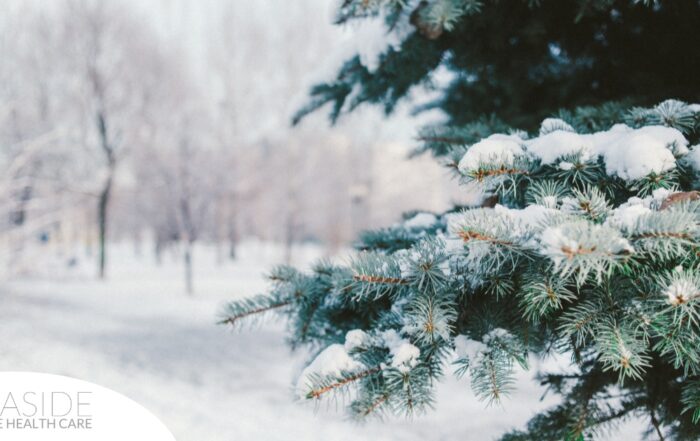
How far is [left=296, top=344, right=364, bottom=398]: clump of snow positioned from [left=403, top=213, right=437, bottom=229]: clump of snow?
707 mm

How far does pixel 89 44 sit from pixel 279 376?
12591 millimetres

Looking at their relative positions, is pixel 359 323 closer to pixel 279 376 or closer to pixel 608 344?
pixel 608 344

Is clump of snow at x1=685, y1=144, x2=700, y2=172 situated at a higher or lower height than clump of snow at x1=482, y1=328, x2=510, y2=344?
higher

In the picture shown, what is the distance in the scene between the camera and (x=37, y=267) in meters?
4.18

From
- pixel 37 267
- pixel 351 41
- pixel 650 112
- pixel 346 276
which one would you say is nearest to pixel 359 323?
pixel 346 276

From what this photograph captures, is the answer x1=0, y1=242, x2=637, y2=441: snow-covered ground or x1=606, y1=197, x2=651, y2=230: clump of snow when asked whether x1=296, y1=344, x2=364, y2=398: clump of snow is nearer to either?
x1=0, y1=242, x2=637, y2=441: snow-covered ground

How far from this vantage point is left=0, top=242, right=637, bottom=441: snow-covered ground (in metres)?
2.94

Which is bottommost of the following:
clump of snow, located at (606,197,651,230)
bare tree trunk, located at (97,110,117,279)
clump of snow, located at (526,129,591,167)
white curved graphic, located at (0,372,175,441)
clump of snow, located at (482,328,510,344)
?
white curved graphic, located at (0,372,175,441)

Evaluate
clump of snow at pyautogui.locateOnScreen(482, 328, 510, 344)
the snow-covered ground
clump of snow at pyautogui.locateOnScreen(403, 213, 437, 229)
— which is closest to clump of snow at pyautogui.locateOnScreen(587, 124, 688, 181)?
clump of snow at pyautogui.locateOnScreen(482, 328, 510, 344)

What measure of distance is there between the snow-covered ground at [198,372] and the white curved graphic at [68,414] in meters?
0.80

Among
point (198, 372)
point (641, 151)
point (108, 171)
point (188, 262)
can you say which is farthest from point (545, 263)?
point (108, 171)

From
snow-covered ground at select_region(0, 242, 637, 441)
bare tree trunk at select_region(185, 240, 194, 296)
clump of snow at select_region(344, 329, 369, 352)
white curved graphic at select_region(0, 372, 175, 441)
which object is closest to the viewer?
clump of snow at select_region(344, 329, 369, 352)

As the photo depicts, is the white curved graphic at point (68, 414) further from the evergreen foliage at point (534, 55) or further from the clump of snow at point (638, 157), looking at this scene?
the clump of snow at point (638, 157)

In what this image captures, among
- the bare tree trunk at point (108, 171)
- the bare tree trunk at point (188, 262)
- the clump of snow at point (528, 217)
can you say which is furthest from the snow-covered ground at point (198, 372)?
the bare tree trunk at point (108, 171)
